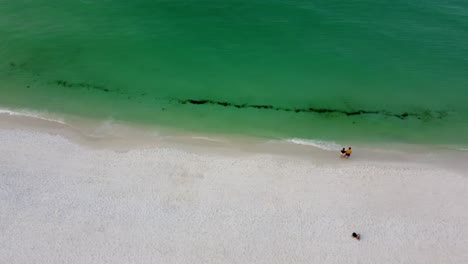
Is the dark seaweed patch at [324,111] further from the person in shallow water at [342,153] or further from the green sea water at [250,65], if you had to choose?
the person in shallow water at [342,153]

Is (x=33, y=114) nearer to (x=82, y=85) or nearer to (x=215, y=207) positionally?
(x=82, y=85)

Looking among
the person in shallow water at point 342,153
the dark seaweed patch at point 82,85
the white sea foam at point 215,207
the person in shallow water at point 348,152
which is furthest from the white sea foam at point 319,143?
the dark seaweed patch at point 82,85

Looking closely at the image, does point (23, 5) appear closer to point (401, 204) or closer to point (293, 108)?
point (293, 108)

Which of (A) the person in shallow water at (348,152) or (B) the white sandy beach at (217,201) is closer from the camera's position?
(B) the white sandy beach at (217,201)

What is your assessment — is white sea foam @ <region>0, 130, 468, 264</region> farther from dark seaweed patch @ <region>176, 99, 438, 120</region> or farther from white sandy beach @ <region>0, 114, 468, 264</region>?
dark seaweed patch @ <region>176, 99, 438, 120</region>

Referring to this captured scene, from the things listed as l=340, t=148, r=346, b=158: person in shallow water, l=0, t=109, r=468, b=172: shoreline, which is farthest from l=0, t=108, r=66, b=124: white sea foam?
l=340, t=148, r=346, b=158: person in shallow water
